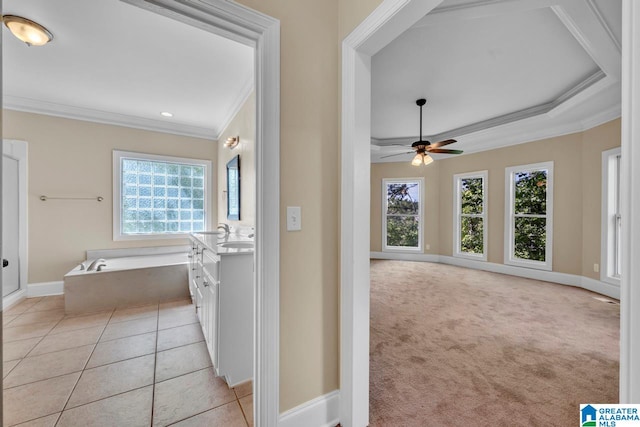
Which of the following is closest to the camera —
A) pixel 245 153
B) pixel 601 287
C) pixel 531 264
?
pixel 245 153

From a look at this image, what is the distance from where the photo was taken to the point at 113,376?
6.31ft

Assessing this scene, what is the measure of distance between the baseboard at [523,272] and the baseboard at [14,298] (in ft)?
19.6

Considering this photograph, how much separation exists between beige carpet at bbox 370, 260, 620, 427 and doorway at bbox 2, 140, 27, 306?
444 centimetres

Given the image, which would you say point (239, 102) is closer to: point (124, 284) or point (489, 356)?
point (124, 284)

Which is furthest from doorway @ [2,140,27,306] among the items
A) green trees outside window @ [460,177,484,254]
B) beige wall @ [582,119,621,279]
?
beige wall @ [582,119,621,279]

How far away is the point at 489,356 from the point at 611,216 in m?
3.24

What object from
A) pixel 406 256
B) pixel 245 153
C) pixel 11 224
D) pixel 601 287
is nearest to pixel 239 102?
pixel 245 153

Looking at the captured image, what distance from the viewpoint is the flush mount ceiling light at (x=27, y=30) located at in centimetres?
201

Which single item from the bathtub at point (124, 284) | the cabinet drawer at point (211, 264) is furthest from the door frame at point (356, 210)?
the bathtub at point (124, 284)

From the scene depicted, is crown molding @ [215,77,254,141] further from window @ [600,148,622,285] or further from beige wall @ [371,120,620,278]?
window @ [600,148,622,285]

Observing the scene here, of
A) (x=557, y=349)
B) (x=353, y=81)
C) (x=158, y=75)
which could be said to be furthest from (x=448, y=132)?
(x=158, y=75)

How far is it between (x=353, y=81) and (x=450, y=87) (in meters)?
2.56

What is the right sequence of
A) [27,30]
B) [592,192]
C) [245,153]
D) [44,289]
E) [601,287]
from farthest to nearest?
[592,192] → [601,287] → [44,289] → [245,153] → [27,30]

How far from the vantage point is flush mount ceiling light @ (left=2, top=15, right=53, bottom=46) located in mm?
2006
